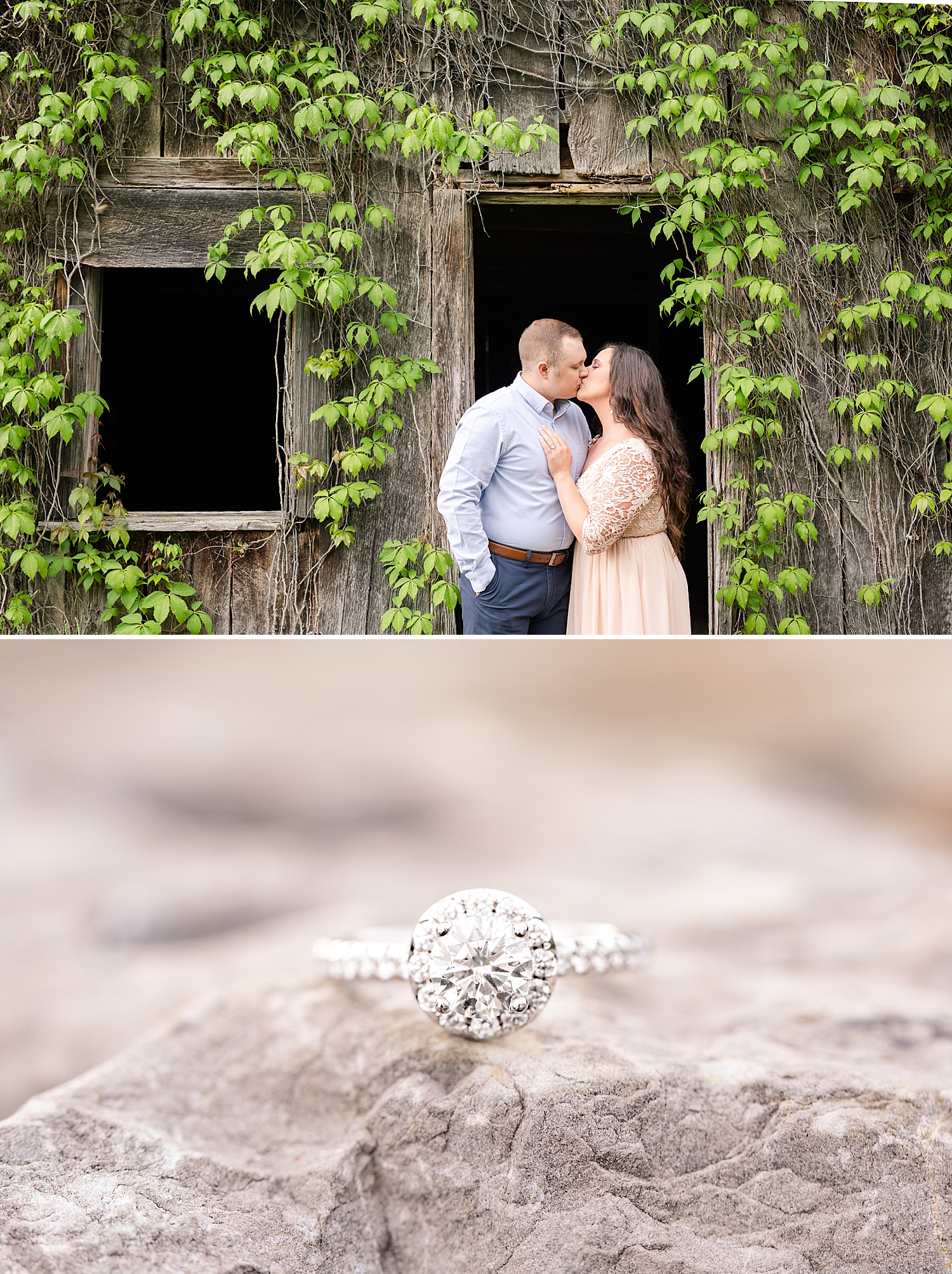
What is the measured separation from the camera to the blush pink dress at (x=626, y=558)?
1.07 metres

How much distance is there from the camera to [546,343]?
4.38ft

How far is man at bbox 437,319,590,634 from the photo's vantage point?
1.19 m

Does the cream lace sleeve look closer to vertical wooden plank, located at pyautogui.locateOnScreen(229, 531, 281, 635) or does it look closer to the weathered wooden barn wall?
the weathered wooden barn wall

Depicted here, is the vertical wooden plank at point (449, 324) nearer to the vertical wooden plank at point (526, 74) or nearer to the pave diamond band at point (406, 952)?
the vertical wooden plank at point (526, 74)

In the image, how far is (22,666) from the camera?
1.90 ft

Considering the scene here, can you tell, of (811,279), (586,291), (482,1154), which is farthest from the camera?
(586,291)

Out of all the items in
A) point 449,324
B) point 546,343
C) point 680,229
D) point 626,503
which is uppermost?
point 680,229

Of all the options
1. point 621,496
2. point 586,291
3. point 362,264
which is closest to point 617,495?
point 621,496

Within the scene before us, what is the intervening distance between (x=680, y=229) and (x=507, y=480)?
790 millimetres

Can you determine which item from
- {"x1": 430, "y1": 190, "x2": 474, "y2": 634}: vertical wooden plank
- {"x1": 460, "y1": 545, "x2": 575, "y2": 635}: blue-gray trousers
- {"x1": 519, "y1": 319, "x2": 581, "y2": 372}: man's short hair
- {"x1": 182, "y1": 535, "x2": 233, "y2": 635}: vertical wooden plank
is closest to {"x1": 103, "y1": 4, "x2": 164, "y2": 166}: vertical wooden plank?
{"x1": 430, "y1": 190, "x2": 474, "y2": 634}: vertical wooden plank

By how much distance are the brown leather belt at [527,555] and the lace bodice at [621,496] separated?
0.04 m

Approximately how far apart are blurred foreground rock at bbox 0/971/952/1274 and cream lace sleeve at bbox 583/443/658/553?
738 millimetres

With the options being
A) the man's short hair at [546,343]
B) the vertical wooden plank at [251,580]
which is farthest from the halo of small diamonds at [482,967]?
the vertical wooden plank at [251,580]

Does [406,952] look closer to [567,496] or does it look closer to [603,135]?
[567,496]
